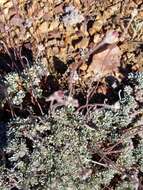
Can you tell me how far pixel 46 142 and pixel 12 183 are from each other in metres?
0.26

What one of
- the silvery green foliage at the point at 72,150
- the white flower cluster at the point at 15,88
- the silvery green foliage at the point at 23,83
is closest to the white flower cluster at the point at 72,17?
the silvery green foliage at the point at 23,83

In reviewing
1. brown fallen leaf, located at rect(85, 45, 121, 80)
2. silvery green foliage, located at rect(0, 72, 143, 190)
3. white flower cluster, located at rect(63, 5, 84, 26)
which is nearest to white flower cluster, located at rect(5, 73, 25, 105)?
silvery green foliage, located at rect(0, 72, 143, 190)

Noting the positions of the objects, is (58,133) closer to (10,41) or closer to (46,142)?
(46,142)

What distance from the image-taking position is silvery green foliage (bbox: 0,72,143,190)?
2.48 meters

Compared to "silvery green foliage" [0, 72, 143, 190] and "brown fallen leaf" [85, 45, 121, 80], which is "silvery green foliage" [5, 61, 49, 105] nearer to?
"silvery green foliage" [0, 72, 143, 190]

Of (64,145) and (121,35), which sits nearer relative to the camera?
(64,145)

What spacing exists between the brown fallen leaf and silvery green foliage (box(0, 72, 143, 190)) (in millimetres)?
271

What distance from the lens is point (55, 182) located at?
2451mm

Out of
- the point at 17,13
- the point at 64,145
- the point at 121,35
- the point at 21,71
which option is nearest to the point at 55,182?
the point at 64,145

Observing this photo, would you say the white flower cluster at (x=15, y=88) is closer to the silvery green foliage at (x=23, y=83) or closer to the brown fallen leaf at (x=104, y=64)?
the silvery green foliage at (x=23, y=83)

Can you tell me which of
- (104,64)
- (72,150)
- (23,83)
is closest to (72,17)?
(104,64)

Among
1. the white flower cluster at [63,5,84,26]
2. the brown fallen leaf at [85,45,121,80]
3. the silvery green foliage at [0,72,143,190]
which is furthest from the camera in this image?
the white flower cluster at [63,5,84,26]

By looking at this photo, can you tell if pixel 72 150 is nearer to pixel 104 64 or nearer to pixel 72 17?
pixel 104 64

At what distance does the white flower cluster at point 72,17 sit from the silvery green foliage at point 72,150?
2.06 ft
